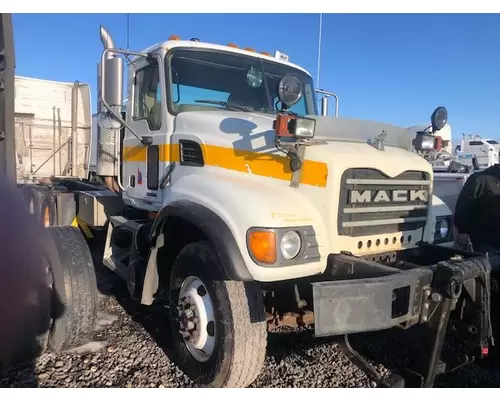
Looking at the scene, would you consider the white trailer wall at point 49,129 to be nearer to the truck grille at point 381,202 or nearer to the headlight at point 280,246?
the headlight at point 280,246

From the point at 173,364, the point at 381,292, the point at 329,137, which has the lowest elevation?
the point at 173,364

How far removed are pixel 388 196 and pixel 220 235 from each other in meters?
1.30

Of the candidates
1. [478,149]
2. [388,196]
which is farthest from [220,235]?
[478,149]

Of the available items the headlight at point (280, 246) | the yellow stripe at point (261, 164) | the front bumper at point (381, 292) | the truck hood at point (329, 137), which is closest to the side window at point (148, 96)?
the truck hood at point (329, 137)

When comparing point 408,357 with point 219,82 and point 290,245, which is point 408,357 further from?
point 219,82

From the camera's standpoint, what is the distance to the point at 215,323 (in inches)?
118

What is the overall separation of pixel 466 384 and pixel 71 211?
4847 mm

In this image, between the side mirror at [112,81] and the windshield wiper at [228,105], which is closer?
the side mirror at [112,81]

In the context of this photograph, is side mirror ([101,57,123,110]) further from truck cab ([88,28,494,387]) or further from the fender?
the fender

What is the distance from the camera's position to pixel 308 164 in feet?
9.83

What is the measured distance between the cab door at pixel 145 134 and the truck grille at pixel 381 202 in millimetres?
1826

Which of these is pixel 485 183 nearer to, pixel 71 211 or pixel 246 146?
pixel 246 146

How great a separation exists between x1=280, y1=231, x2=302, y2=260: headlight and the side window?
6.42 ft

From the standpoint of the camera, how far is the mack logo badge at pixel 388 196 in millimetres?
3017
